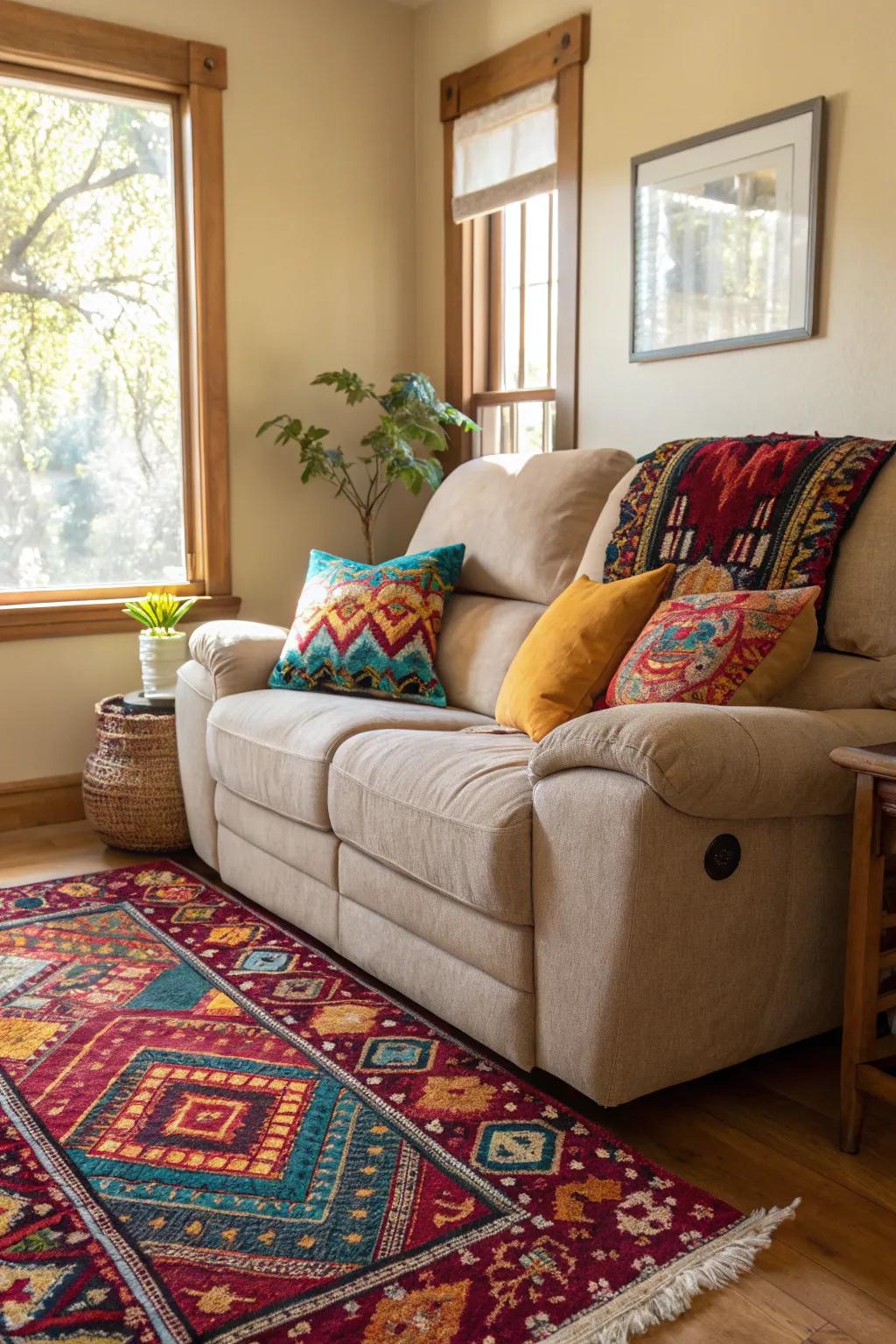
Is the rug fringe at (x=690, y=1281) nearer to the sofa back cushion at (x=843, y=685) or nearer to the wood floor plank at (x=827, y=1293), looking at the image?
the wood floor plank at (x=827, y=1293)

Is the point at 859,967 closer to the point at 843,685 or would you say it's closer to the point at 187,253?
the point at 843,685

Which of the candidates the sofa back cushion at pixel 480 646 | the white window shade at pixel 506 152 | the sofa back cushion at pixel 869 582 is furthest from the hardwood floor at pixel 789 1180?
the white window shade at pixel 506 152

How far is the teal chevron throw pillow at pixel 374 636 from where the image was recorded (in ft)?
9.48

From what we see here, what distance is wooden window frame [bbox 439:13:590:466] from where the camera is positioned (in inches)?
135

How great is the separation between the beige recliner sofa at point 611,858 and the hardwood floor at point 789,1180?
108 millimetres

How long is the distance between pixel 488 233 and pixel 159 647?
5.82 ft

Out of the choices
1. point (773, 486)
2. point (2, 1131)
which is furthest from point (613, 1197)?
point (773, 486)

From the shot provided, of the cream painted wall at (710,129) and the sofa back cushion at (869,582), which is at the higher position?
the cream painted wall at (710,129)

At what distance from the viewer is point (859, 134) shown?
263 cm

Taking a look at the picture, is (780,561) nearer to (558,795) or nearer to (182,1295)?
(558,795)

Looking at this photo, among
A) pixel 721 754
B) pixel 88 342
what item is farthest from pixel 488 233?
pixel 721 754

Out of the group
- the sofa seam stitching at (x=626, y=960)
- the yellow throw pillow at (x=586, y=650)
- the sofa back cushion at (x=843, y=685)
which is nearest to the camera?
the sofa seam stitching at (x=626, y=960)

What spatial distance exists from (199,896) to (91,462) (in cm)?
147

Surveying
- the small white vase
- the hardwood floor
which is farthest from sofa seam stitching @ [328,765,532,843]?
the small white vase
